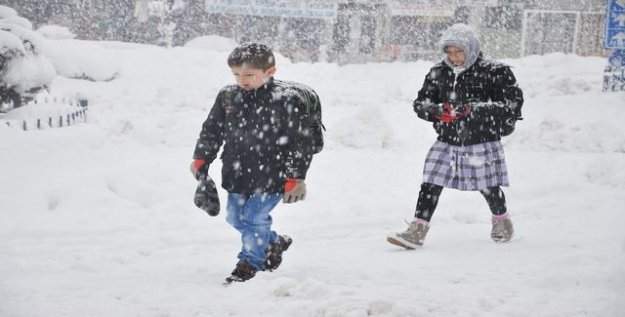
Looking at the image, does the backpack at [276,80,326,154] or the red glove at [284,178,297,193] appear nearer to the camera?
the red glove at [284,178,297,193]

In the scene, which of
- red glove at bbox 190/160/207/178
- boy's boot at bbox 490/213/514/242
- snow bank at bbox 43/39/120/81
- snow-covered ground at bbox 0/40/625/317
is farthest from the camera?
snow bank at bbox 43/39/120/81

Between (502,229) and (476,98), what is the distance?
1010 millimetres

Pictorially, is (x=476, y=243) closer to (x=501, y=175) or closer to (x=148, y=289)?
(x=501, y=175)

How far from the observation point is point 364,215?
21.1 feet

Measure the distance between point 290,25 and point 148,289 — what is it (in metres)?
25.1

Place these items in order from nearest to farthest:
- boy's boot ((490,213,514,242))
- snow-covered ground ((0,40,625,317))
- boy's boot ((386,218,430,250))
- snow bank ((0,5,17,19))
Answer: snow-covered ground ((0,40,625,317)) → boy's boot ((386,218,430,250)) → boy's boot ((490,213,514,242)) → snow bank ((0,5,17,19))

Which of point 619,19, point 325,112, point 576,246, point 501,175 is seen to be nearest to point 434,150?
point 501,175

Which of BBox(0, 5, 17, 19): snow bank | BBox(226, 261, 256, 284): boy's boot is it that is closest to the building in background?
BBox(0, 5, 17, 19): snow bank

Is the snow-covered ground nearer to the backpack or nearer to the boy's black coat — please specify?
the boy's black coat

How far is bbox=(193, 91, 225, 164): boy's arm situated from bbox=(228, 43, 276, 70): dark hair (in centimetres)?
29

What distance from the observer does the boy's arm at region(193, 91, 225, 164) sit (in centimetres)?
425

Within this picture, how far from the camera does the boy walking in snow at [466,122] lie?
4797 millimetres

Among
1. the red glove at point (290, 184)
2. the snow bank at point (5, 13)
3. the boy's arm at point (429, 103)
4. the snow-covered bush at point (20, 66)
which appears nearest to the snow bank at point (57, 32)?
the snow bank at point (5, 13)

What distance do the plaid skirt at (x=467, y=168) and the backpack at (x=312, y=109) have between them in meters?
1.12
